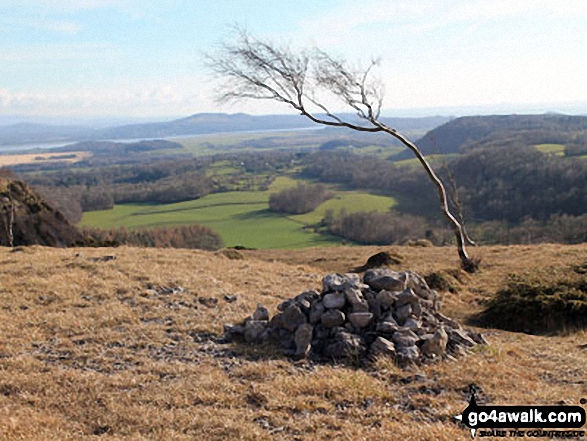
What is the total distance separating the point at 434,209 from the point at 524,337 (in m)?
77.8

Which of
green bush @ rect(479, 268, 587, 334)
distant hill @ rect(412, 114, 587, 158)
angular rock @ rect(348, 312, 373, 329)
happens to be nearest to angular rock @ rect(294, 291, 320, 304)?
angular rock @ rect(348, 312, 373, 329)

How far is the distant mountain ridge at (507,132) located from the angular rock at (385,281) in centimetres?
8664

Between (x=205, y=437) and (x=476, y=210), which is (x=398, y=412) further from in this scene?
(x=476, y=210)

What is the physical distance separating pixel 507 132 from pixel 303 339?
132 metres

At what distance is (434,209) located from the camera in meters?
85.8

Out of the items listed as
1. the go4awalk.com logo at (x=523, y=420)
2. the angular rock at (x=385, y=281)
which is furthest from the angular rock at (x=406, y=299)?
the go4awalk.com logo at (x=523, y=420)

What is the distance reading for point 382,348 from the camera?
27.9 feet

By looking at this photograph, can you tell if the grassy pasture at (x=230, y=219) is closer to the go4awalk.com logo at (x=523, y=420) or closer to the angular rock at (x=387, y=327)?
the angular rock at (x=387, y=327)

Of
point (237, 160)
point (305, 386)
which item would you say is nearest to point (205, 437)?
point (305, 386)

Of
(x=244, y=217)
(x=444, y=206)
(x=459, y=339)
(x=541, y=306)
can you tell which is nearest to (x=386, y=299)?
(x=459, y=339)

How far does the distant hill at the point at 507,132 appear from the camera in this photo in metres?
107

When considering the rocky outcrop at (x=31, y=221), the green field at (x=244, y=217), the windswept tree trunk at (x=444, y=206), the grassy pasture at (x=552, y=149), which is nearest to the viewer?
the windswept tree trunk at (x=444, y=206)

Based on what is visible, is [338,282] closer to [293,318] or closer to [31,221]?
[293,318]

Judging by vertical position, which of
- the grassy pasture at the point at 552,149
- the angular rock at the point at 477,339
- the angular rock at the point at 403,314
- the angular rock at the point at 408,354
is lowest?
the angular rock at the point at 477,339
